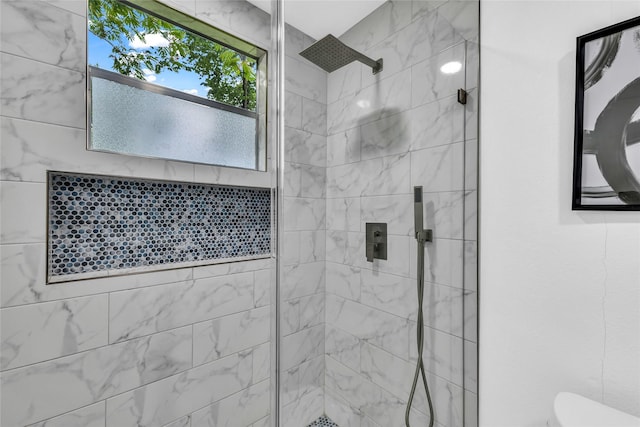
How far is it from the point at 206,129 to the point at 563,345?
→ 1546mm

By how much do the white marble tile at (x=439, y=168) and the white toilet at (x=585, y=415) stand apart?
0.60 meters

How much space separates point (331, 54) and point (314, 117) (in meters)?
0.16

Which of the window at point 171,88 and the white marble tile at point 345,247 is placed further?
the window at point 171,88

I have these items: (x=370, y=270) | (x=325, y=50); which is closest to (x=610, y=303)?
(x=370, y=270)

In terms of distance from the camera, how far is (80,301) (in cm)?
95

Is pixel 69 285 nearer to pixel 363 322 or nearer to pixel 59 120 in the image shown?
pixel 59 120

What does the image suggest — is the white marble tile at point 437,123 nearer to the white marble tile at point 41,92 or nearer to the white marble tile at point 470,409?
the white marble tile at point 470,409

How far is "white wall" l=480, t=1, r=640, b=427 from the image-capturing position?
2.19 ft

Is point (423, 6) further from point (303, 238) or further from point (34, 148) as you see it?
point (34, 148)

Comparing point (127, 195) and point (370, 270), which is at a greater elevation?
point (127, 195)

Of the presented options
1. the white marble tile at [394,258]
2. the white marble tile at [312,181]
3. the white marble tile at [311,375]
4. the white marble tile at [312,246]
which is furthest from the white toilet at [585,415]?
the white marble tile at [312,181]

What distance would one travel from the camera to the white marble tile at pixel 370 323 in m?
0.73

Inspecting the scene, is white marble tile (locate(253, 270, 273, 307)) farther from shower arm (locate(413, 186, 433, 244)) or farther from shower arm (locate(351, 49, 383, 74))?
shower arm (locate(351, 49, 383, 74))

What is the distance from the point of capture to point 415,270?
743 millimetres
